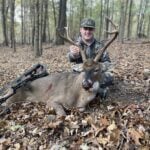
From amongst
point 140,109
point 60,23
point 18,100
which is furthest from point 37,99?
point 60,23

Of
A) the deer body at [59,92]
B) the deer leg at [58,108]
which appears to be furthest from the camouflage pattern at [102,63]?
the deer leg at [58,108]

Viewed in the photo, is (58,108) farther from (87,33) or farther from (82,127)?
(87,33)

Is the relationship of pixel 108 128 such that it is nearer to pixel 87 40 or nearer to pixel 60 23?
pixel 87 40

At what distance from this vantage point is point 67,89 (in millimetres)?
6570

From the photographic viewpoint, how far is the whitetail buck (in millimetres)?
6156

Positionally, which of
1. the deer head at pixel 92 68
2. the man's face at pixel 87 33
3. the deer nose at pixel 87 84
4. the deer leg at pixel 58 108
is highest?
the man's face at pixel 87 33

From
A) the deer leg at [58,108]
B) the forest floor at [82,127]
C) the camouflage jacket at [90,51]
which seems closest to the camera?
the forest floor at [82,127]

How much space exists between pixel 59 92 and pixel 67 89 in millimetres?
169

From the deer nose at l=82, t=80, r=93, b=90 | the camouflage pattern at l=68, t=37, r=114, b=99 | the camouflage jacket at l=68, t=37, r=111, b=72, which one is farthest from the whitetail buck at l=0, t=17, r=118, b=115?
the camouflage jacket at l=68, t=37, r=111, b=72

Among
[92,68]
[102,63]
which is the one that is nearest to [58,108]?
[92,68]

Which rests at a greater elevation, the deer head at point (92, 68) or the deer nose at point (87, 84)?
the deer head at point (92, 68)

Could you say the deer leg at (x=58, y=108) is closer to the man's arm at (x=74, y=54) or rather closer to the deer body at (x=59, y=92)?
the deer body at (x=59, y=92)

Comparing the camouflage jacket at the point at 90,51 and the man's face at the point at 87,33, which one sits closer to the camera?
the man's face at the point at 87,33

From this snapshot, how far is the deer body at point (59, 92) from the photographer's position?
620 cm
